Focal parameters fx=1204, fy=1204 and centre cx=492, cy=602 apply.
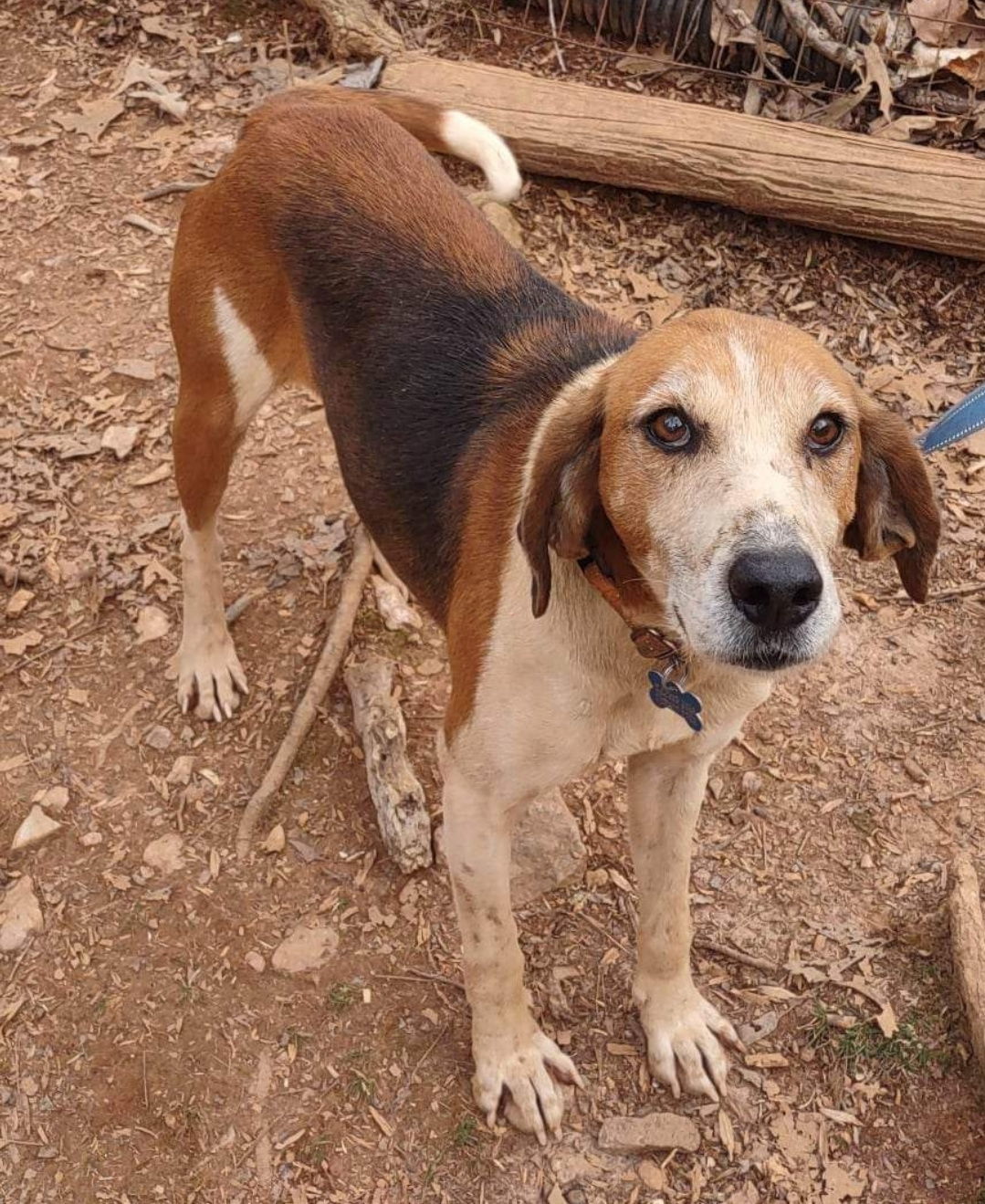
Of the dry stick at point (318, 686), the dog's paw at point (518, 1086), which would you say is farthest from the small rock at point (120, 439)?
the dog's paw at point (518, 1086)

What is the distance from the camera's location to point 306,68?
6.86m

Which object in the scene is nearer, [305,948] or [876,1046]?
[876,1046]

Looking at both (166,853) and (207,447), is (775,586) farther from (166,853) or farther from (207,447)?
(166,853)

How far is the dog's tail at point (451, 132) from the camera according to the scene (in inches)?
159

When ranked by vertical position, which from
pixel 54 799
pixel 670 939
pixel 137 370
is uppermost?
pixel 137 370

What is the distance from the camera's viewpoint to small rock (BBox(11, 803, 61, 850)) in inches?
159

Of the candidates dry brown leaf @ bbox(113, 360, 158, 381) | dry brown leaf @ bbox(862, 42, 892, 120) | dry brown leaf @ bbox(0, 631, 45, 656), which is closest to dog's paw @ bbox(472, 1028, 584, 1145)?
dry brown leaf @ bbox(0, 631, 45, 656)

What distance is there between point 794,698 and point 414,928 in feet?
5.52

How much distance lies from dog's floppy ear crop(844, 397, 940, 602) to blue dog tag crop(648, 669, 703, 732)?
0.53m

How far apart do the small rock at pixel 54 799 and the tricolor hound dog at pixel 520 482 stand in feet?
1.89

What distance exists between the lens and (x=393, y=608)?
4789mm

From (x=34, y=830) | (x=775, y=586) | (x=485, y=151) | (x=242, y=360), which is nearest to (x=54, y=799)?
(x=34, y=830)

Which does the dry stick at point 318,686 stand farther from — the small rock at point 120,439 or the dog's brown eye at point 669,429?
the dog's brown eye at point 669,429

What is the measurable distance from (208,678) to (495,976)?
1692mm
